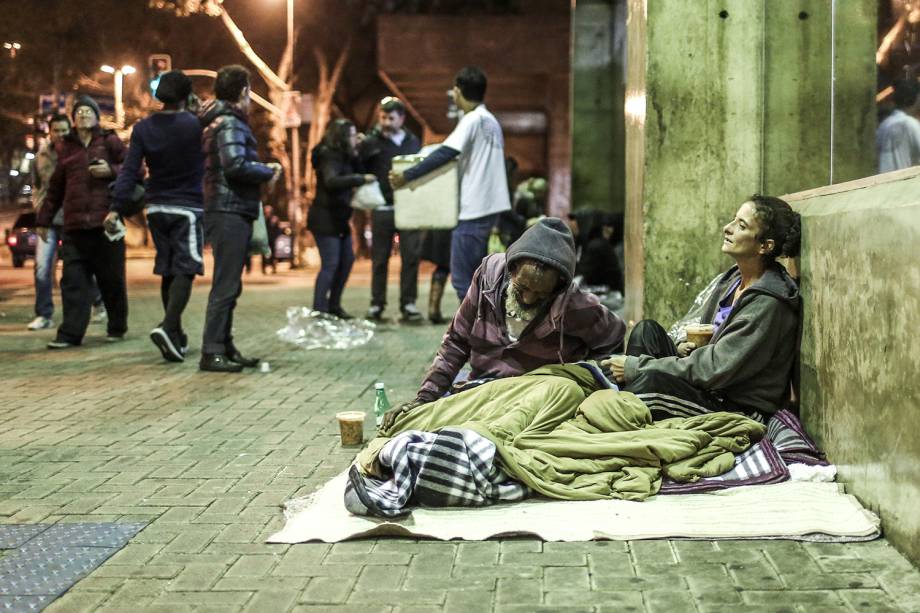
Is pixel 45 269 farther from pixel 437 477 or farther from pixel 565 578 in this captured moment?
pixel 565 578

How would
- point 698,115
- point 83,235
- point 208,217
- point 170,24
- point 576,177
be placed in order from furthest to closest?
point 170,24 < point 576,177 < point 83,235 < point 208,217 < point 698,115

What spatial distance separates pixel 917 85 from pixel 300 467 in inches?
126

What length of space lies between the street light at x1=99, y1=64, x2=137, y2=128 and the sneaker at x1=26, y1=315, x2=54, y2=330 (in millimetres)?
20280

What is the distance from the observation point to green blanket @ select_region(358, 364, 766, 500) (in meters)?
4.65

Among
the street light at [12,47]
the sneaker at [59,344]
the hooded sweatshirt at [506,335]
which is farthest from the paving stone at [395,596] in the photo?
the street light at [12,47]

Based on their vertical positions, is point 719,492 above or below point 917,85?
below

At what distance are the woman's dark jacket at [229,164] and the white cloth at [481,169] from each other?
1.49 metres

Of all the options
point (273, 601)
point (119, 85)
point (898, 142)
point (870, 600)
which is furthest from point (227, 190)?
point (119, 85)

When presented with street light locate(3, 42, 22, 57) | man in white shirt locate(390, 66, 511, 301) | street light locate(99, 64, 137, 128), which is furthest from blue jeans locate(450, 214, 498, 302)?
street light locate(3, 42, 22, 57)

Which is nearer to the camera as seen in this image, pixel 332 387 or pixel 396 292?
pixel 332 387

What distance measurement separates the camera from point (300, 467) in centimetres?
538

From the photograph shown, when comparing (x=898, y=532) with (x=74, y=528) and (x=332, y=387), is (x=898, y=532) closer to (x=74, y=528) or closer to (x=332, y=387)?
(x=74, y=528)

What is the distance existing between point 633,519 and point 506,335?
1353 millimetres

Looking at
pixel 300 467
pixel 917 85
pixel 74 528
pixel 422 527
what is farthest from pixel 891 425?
pixel 74 528
